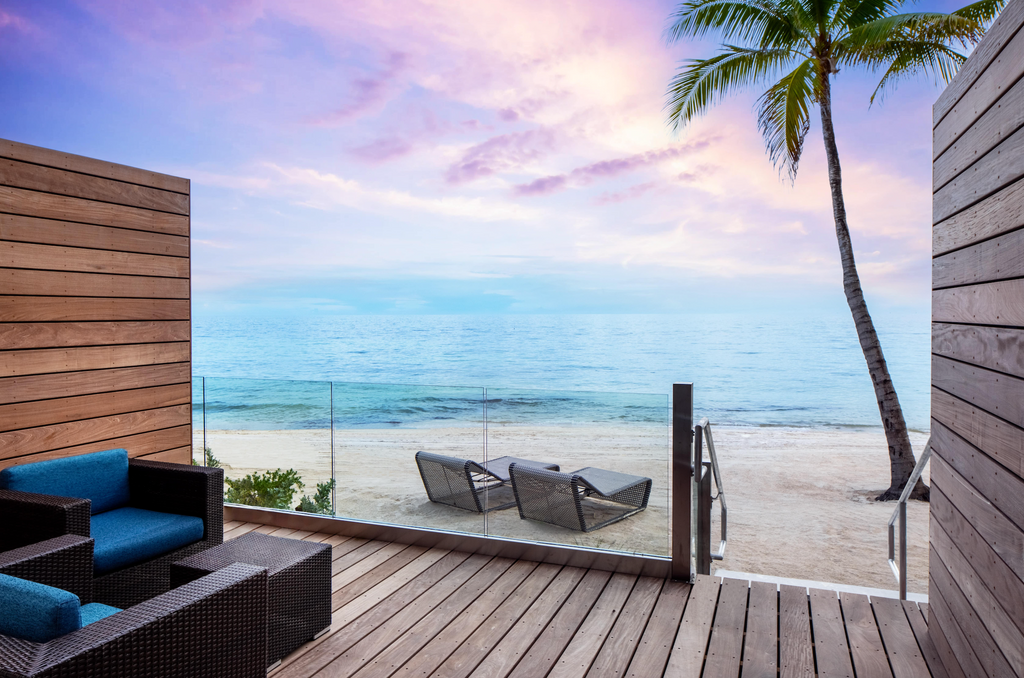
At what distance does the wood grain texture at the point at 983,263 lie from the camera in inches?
60.2

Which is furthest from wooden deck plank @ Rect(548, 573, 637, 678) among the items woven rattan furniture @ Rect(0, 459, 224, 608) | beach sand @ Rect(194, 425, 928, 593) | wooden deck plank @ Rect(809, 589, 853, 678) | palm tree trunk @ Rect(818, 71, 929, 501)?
palm tree trunk @ Rect(818, 71, 929, 501)

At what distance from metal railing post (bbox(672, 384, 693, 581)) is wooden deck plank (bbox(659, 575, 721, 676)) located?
122 mm

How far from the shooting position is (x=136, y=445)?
139 inches

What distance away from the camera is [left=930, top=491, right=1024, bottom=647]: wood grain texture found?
4.99 ft

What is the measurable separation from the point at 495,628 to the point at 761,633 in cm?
111

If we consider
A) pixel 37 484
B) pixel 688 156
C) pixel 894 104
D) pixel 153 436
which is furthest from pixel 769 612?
Result: pixel 688 156

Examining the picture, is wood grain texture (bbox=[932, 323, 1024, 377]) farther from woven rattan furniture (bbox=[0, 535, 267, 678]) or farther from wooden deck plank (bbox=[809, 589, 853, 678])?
woven rattan furniture (bbox=[0, 535, 267, 678])

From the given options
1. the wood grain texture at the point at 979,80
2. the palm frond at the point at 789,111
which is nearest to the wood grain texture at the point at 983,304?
the wood grain texture at the point at 979,80

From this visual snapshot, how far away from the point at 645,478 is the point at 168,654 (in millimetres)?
2305

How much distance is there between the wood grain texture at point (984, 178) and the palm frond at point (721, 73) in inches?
230

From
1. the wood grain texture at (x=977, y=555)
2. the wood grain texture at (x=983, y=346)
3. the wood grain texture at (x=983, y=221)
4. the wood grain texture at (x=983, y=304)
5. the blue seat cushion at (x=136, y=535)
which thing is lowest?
the blue seat cushion at (x=136, y=535)

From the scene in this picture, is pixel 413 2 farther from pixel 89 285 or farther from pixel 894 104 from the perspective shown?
pixel 894 104

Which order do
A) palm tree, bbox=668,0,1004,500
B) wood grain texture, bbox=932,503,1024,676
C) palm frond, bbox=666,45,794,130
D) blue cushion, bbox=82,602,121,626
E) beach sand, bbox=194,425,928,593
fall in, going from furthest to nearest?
palm frond, bbox=666,45,794,130 → palm tree, bbox=668,0,1004,500 → beach sand, bbox=194,425,928,593 → blue cushion, bbox=82,602,121,626 → wood grain texture, bbox=932,503,1024,676

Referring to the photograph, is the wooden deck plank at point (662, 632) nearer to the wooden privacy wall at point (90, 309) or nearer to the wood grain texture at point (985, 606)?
the wood grain texture at point (985, 606)
